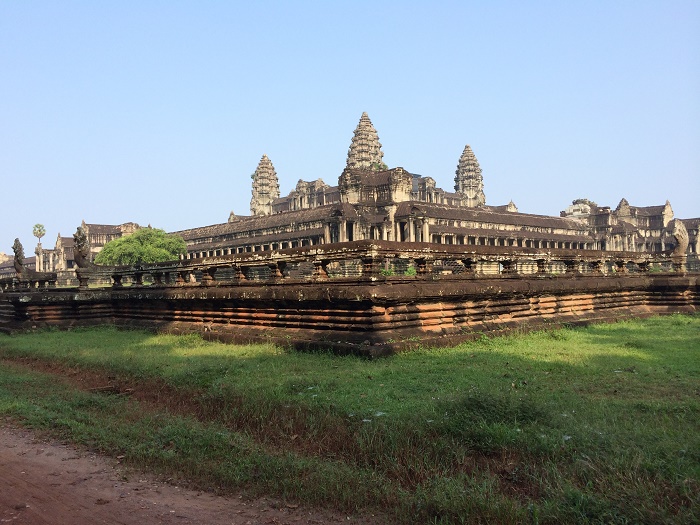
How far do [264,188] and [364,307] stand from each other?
4385 inches

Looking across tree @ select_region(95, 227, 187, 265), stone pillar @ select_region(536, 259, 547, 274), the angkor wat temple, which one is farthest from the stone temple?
stone pillar @ select_region(536, 259, 547, 274)

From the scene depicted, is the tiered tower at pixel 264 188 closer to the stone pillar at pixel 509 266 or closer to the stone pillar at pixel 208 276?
the stone pillar at pixel 208 276

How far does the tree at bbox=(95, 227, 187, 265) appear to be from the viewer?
254ft

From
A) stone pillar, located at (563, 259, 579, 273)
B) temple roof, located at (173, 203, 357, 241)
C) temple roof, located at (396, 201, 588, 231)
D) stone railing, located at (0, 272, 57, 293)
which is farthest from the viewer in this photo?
temple roof, located at (173, 203, 357, 241)

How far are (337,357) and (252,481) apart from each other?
4261 millimetres

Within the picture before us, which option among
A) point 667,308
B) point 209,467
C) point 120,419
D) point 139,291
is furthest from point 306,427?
point 667,308

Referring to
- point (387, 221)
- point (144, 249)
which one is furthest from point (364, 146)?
point (144, 249)

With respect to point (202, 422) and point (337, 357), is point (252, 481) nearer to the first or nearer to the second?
point (202, 422)

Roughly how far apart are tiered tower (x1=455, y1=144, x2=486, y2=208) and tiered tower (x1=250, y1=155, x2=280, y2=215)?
38.5 metres

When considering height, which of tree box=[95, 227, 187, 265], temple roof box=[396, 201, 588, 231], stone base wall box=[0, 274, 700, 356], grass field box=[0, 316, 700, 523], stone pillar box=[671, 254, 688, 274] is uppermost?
temple roof box=[396, 201, 588, 231]

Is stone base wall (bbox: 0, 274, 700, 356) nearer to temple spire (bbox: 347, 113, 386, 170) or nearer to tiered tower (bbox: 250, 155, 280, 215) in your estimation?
temple spire (bbox: 347, 113, 386, 170)

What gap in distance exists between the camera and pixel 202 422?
6105mm

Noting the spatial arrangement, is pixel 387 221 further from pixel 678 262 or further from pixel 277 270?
pixel 277 270

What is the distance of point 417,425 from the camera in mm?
5035
